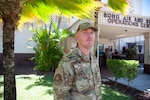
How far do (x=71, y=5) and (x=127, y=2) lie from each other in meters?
2.85

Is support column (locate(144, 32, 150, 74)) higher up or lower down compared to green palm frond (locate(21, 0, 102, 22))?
lower down

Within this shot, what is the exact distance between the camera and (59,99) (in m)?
2.68

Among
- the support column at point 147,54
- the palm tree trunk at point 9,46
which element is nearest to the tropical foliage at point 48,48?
the support column at point 147,54

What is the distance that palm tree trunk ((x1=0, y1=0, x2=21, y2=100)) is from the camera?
14.2 feet

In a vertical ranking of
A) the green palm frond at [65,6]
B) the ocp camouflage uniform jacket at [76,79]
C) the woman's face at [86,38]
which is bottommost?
the ocp camouflage uniform jacket at [76,79]

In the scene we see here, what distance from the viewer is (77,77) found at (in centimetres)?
275

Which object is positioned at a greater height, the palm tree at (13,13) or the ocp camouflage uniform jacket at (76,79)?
the palm tree at (13,13)

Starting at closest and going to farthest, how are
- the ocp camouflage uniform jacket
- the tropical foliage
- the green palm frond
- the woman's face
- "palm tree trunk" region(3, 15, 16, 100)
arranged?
the ocp camouflage uniform jacket
the woman's face
"palm tree trunk" region(3, 15, 16, 100)
the green palm frond
the tropical foliage

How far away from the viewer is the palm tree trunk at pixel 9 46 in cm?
432

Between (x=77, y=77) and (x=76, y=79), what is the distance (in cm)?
3

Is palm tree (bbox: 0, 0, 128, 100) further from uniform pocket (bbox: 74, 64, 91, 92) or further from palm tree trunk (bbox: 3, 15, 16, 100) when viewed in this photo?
uniform pocket (bbox: 74, 64, 91, 92)

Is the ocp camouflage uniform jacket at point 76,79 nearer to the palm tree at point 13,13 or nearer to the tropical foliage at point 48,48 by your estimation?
the palm tree at point 13,13

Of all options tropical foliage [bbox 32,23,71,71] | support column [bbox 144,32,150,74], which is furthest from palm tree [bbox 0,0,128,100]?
support column [bbox 144,32,150,74]

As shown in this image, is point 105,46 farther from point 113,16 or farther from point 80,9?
point 80,9
